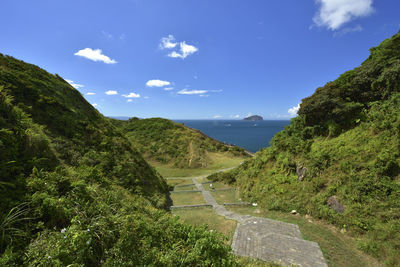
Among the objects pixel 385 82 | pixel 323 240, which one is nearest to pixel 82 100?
pixel 323 240

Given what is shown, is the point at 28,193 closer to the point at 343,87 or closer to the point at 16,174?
the point at 16,174

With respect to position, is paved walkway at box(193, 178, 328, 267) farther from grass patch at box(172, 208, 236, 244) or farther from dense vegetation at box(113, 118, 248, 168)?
dense vegetation at box(113, 118, 248, 168)

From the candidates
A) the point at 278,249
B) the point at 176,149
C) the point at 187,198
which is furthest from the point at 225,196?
the point at 176,149

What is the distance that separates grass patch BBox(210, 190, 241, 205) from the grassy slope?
13.6 m

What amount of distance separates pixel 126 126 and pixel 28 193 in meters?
55.0

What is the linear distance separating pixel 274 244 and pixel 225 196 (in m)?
9.55

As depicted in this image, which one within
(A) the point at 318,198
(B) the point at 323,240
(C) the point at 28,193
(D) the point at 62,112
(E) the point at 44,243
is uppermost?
(D) the point at 62,112

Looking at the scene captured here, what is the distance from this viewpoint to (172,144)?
4244cm

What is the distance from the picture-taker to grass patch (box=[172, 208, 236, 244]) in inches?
408

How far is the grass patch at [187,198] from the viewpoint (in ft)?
53.7

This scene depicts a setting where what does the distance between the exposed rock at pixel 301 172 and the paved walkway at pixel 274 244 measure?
16.2 ft

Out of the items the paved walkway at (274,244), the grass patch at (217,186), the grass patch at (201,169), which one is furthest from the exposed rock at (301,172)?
the grass patch at (201,169)

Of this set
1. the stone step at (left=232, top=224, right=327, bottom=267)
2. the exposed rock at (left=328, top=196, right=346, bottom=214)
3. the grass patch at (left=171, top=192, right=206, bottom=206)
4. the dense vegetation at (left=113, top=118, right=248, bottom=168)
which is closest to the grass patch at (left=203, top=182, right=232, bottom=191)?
the grass patch at (left=171, top=192, right=206, bottom=206)

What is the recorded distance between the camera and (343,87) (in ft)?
51.1
